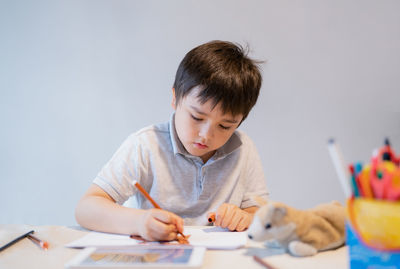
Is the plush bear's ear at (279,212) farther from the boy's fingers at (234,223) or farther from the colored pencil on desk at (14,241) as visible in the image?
the colored pencil on desk at (14,241)

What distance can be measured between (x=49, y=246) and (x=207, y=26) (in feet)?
4.23

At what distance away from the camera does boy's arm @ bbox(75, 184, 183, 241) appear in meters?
0.69

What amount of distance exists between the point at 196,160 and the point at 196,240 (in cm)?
32

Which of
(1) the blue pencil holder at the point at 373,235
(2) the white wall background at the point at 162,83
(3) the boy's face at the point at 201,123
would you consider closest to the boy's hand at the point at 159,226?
(3) the boy's face at the point at 201,123

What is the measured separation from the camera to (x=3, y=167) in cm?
180

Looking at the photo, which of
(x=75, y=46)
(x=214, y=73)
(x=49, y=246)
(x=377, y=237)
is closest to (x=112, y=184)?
(x=49, y=246)

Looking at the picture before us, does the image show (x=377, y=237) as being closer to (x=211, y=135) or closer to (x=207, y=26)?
(x=211, y=135)

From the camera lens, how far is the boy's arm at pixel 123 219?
69 centimetres

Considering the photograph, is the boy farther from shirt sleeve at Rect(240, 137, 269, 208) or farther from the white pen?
the white pen

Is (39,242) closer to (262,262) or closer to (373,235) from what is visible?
(262,262)

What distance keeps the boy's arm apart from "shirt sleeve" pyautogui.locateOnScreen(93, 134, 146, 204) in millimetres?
19

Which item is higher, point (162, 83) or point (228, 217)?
point (162, 83)

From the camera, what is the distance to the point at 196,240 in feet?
2.31

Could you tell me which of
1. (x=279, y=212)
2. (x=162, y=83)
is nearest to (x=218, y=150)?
(x=279, y=212)
